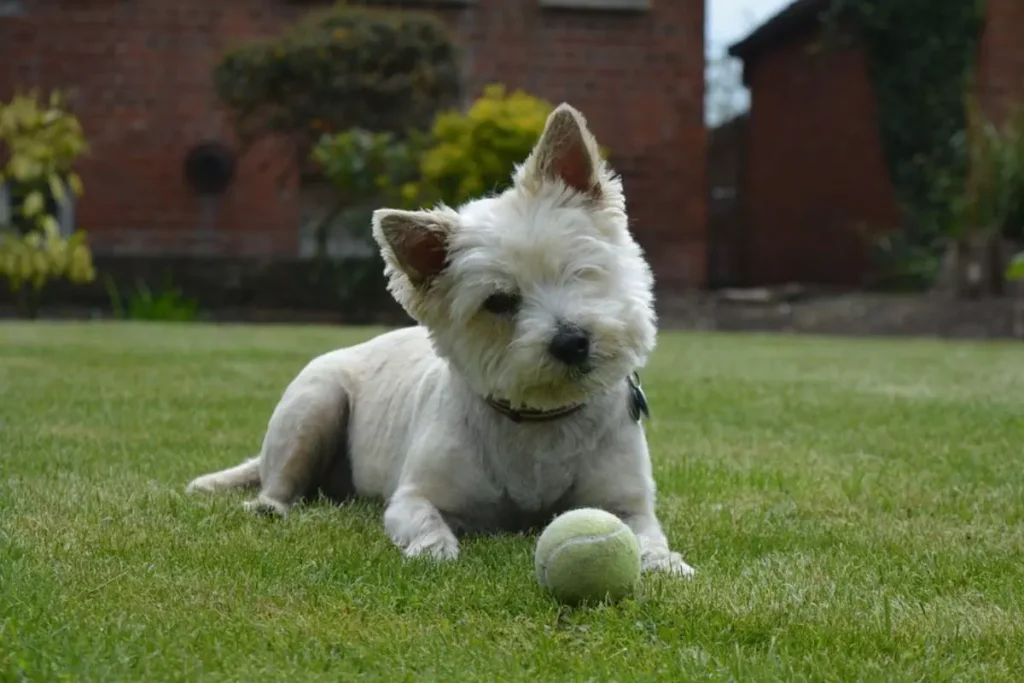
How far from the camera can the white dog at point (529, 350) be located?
11.6ft

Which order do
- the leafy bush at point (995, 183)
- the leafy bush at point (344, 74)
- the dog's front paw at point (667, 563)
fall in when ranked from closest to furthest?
the dog's front paw at point (667, 563)
the leafy bush at point (995, 183)
the leafy bush at point (344, 74)

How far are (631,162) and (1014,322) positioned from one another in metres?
5.70

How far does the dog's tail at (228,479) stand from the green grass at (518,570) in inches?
5.4

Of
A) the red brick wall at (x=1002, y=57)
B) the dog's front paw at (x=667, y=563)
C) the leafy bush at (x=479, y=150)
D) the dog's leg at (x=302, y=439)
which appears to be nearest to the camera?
the dog's front paw at (x=667, y=563)

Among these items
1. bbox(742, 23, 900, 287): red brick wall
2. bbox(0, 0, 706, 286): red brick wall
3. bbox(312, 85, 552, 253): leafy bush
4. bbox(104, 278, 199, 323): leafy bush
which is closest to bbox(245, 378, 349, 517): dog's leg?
bbox(312, 85, 552, 253): leafy bush

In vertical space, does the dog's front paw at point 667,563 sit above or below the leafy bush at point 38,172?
below

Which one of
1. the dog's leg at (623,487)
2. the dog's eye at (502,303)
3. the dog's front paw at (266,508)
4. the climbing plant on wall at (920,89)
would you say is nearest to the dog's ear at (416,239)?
the dog's eye at (502,303)

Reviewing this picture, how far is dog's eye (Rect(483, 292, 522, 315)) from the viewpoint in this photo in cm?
357

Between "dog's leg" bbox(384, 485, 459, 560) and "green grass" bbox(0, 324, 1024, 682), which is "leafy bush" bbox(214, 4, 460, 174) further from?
"dog's leg" bbox(384, 485, 459, 560)

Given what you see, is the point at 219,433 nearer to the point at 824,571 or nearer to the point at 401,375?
the point at 401,375

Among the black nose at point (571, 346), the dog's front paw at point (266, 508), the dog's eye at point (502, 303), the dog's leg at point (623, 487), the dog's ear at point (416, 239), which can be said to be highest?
the dog's ear at point (416, 239)

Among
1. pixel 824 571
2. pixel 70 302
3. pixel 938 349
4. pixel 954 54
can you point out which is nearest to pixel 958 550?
pixel 824 571

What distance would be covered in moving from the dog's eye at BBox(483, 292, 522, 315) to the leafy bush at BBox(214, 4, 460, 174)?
11886 mm

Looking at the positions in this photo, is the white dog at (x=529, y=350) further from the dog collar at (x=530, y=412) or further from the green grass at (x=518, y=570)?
the green grass at (x=518, y=570)
